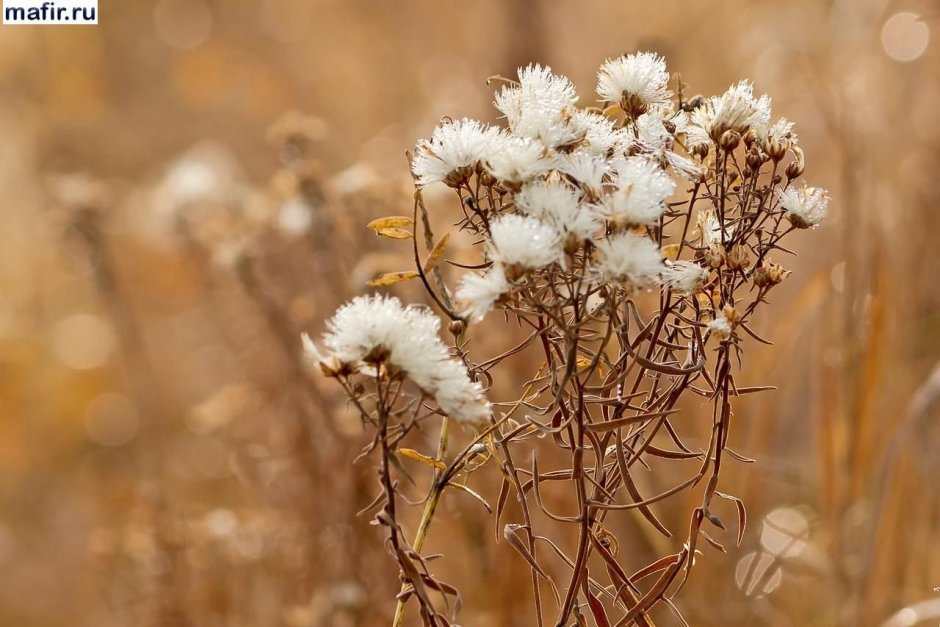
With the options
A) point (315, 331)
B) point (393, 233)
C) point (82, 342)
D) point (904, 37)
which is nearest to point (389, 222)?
point (393, 233)

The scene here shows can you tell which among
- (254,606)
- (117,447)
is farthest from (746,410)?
(117,447)

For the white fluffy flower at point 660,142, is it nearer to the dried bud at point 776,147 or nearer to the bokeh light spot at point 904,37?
the dried bud at point 776,147

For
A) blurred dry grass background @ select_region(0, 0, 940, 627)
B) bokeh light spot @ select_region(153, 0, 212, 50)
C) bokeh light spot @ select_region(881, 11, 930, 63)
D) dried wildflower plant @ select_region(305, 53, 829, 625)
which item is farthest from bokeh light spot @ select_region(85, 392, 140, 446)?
dried wildflower plant @ select_region(305, 53, 829, 625)

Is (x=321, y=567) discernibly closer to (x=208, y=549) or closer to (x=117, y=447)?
(x=208, y=549)

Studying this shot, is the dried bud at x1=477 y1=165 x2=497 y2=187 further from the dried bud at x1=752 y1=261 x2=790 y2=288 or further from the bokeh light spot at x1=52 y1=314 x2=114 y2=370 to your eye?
the bokeh light spot at x1=52 y1=314 x2=114 y2=370

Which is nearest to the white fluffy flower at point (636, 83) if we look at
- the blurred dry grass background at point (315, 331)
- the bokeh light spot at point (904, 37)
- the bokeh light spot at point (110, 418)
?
the blurred dry grass background at point (315, 331)

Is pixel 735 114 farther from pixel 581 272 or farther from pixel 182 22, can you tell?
pixel 182 22
